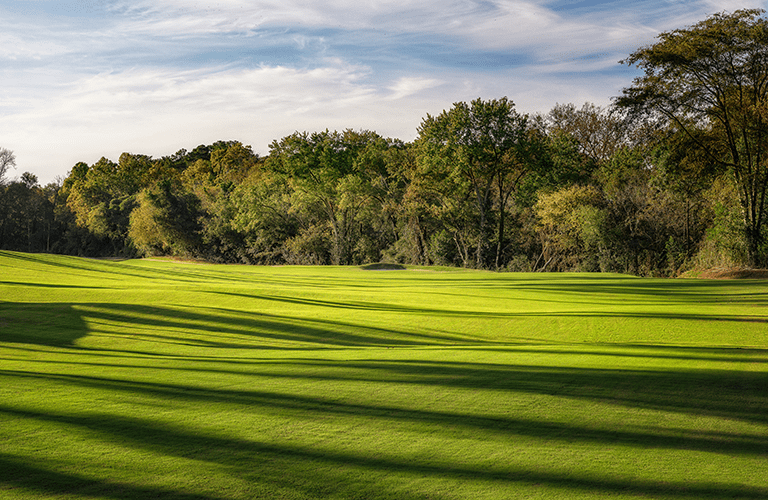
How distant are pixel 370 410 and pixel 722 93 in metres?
28.6

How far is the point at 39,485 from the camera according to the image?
9.71ft

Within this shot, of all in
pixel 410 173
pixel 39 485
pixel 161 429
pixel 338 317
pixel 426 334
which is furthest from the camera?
pixel 410 173

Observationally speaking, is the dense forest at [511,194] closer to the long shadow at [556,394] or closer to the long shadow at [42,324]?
the long shadow at [556,394]

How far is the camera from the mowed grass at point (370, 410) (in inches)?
124

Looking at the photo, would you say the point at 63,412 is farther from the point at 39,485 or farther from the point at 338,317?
the point at 338,317

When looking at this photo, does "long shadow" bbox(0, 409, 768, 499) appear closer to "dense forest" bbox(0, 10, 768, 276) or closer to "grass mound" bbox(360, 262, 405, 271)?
"dense forest" bbox(0, 10, 768, 276)

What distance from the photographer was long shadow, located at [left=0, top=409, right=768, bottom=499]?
304 centimetres

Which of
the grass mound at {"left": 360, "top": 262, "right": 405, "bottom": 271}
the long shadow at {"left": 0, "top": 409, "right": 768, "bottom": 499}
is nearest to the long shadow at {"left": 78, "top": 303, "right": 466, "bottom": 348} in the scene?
the long shadow at {"left": 0, "top": 409, "right": 768, "bottom": 499}

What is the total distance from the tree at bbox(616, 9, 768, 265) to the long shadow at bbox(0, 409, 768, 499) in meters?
27.3

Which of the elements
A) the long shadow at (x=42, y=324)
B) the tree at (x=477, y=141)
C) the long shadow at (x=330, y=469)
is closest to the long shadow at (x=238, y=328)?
the long shadow at (x=42, y=324)

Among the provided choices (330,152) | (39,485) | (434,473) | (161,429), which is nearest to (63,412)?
(161,429)

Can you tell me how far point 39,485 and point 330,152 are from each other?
129ft

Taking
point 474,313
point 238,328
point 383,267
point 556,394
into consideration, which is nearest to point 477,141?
point 383,267

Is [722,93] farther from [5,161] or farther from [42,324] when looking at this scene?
[5,161]
